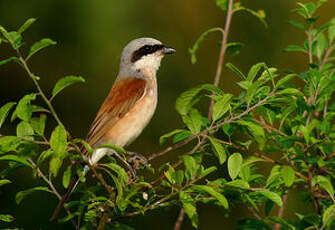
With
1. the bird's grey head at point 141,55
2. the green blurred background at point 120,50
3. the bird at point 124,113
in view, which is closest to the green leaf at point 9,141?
the bird at point 124,113

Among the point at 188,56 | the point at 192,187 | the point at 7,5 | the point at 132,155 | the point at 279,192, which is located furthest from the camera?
the point at 188,56

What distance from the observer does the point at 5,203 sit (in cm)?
503

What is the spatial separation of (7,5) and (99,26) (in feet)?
3.18

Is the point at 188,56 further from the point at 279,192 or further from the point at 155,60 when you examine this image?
the point at 279,192

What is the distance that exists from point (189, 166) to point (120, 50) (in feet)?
10.7

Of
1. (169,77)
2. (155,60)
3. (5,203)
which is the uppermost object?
(155,60)

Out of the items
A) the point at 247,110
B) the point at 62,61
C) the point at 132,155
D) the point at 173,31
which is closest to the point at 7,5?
the point at 62,61

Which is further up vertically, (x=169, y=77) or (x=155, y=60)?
(x=155, y=60)

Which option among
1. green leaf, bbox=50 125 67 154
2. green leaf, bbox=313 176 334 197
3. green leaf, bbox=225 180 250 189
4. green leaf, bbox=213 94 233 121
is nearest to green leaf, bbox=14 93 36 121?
green leaf, bbox=50 125 67 154

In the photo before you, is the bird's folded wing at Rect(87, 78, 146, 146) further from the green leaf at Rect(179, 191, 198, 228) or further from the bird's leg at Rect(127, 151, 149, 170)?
the green leaf at Rect(179, 191, 198, 228)

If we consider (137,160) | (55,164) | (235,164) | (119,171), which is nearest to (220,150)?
(235,164)

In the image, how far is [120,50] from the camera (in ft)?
18.3

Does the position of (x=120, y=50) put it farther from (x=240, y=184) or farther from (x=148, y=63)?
(x=240, y=184)

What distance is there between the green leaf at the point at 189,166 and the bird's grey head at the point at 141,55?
2351 millimetres
